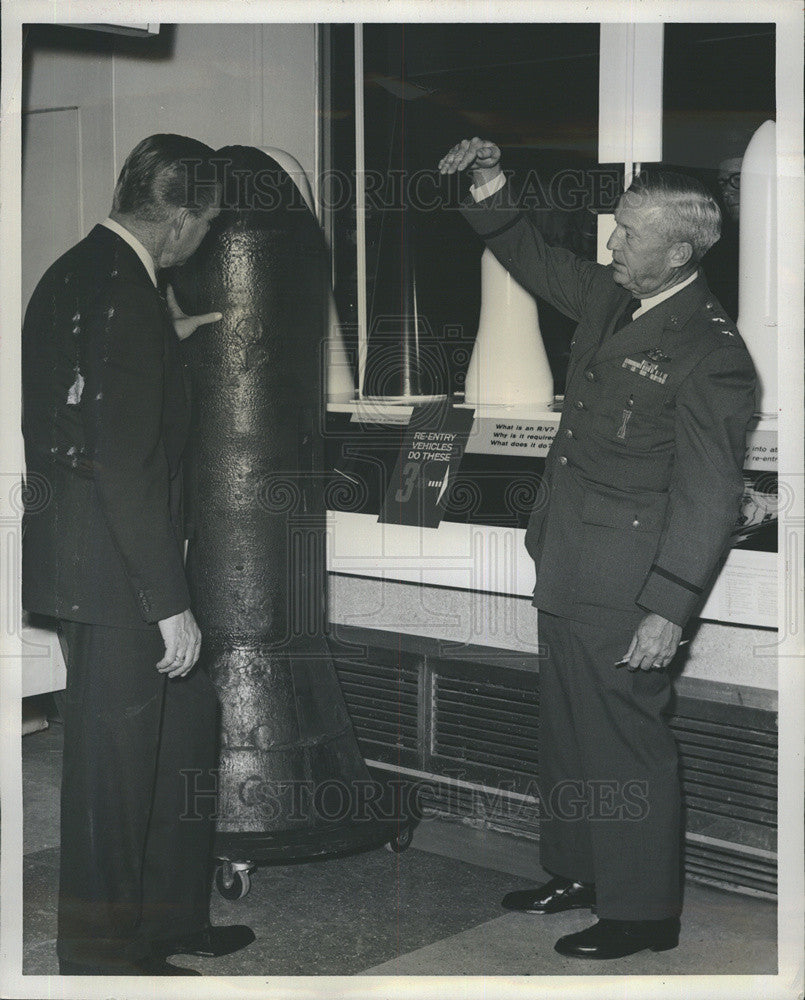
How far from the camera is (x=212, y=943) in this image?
2633mm

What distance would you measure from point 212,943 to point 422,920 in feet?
1.53

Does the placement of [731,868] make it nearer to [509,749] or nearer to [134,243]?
[509,749]

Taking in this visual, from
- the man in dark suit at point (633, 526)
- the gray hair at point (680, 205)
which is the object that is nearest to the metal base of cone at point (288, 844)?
the man in dark suit at point (633, 526)

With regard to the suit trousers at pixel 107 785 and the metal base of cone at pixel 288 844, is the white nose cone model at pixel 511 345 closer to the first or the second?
the metal base of cone at pixel 288 844

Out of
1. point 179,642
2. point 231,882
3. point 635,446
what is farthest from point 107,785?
point 635,446

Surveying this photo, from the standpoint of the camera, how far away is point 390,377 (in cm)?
361

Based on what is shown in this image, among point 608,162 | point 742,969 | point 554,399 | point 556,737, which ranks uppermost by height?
point 608,162

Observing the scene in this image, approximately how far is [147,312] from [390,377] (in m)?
1.33

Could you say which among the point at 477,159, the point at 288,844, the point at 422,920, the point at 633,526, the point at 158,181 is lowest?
the point at 422,920

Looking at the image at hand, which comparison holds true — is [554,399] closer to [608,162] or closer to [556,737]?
[608,162]

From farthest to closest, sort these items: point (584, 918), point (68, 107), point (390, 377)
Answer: point (390, 377)
point (68, 107)
point (584, 918)

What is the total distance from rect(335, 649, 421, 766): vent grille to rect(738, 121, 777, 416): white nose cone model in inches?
43.8

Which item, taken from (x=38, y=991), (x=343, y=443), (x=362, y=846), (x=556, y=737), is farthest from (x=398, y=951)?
(x=343, y=443)

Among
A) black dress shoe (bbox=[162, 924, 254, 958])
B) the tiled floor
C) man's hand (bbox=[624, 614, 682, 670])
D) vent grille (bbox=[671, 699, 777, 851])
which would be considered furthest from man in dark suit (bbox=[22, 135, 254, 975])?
vent grille (bbox=[671, 699, 777, 851])
